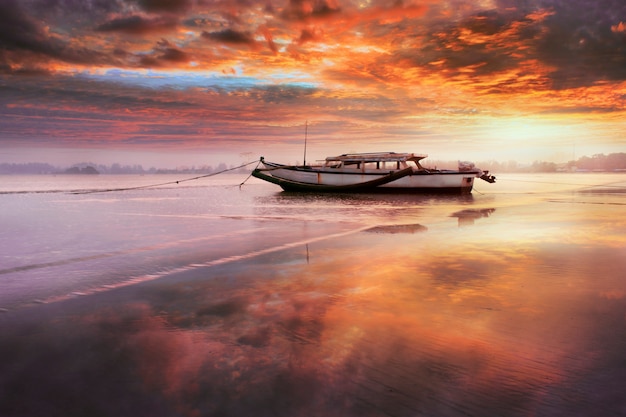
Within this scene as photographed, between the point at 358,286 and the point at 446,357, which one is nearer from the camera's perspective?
the point at 446,357

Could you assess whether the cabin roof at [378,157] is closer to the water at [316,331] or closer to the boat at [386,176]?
the boat at [386,176]

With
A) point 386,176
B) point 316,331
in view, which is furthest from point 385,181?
point 316,331

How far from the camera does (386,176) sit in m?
41.5

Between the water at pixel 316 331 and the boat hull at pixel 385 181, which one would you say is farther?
the boat hull at pixel 385 181

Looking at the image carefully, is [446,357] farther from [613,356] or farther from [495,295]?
[495,295]

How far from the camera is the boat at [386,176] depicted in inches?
1619

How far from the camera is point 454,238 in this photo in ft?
47.8

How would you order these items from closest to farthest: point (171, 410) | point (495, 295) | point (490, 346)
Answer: point (171, 410)
point (490, 346)
point (495, 295)

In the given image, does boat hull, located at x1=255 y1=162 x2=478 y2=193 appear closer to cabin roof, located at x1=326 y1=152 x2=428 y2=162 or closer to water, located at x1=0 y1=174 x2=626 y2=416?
cabin roof, located at x1=326 y1=152 x2=428 y2=162

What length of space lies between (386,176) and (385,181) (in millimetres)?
511

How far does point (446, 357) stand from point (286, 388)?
1.90 metres

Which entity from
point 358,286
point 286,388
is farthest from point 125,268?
point 286,388

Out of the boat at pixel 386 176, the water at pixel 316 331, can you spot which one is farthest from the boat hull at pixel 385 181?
the water at pixel 316 331

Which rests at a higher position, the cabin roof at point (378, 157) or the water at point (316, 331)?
the cabin roof at point (378, 157)
